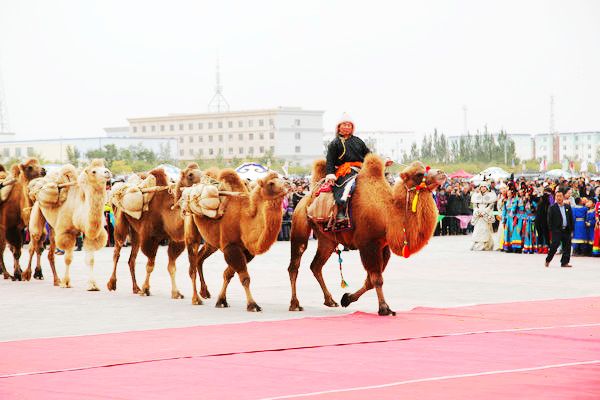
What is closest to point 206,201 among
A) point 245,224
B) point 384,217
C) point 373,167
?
point 245,224

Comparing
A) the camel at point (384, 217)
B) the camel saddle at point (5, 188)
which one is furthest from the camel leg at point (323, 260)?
the camel saddle at point (5, 188)

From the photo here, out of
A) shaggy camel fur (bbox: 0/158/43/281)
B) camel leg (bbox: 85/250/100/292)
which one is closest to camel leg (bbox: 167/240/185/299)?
camel leg (bbox: 85/250/100/292)

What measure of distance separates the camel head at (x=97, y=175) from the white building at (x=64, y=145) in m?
124

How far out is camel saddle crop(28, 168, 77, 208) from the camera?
735 inches

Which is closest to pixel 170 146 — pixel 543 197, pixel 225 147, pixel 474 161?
pixel 225 147

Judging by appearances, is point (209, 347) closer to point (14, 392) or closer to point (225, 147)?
point (14, 392)

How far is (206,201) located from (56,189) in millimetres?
4976

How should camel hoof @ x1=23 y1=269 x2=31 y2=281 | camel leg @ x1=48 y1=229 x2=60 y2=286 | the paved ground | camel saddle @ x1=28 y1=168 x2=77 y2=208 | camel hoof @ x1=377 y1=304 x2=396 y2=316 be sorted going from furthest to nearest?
1. camel hoof @ x1=23 y1=269 x2=31 y2=281
2. camel leg @ x1=48 y1=229 x2=60 y2=286
3. camel saddle @ x1=28 y1=168 x2=77 y2=208
4. the paved ground
5. camel hoof @ x1=377 y1=304 x2=396 y2=316

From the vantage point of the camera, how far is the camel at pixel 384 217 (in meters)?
13.3

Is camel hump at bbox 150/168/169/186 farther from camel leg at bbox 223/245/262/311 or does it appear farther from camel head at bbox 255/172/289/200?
camel head at bbox 255/172/289/200

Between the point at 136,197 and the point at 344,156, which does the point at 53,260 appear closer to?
the point at 136,197

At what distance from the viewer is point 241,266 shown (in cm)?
1446

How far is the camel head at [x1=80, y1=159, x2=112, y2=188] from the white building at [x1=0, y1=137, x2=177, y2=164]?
124 meters

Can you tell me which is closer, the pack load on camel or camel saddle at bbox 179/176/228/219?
camel saddle at bbox 179/176/228/219
